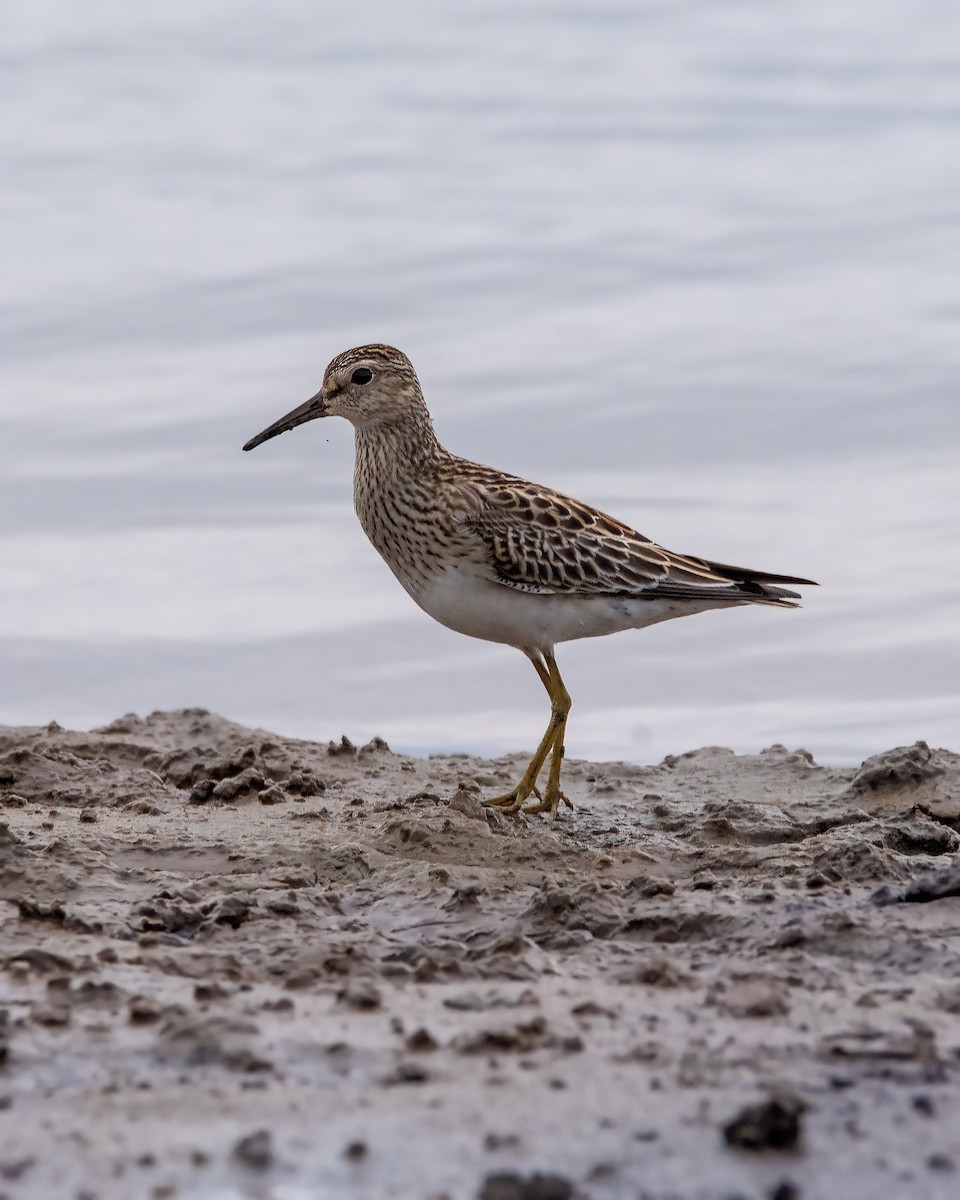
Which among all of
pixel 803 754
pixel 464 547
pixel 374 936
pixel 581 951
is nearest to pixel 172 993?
pixel 374 936

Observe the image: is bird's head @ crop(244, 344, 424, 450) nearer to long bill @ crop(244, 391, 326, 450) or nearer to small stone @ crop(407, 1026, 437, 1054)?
long bill @ crop(244, 391, 326, 450)

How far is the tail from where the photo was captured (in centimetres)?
935

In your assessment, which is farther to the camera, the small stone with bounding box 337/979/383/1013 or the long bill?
the long bill

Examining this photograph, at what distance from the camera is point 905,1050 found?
447 centimetres

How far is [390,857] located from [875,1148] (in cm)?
323

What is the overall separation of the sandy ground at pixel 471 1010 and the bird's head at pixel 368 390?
231cm

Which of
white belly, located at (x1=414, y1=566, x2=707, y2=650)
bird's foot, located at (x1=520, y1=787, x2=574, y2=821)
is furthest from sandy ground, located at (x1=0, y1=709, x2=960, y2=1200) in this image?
white belly, located at (x1=414, y1=566, x2=707, y2=650)

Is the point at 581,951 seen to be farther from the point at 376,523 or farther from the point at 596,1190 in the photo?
the point at 376,523

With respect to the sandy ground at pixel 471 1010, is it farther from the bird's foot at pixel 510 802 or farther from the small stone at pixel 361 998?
the bird's foot at pixel 510 802

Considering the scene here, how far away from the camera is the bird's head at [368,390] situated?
920cm

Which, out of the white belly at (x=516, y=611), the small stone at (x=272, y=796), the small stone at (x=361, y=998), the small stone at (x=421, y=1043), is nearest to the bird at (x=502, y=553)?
the white belly at (x=516, y=611)

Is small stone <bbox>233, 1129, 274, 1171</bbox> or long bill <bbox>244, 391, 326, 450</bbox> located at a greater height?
long bill <bbox>244, 391, 326, 450</bbox>

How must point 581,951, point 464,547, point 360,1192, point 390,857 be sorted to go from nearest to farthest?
1. point 360,1192
2. point 581,951
3. point 390,857
4. point 464,547

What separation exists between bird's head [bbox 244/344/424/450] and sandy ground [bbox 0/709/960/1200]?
90.9 inches
